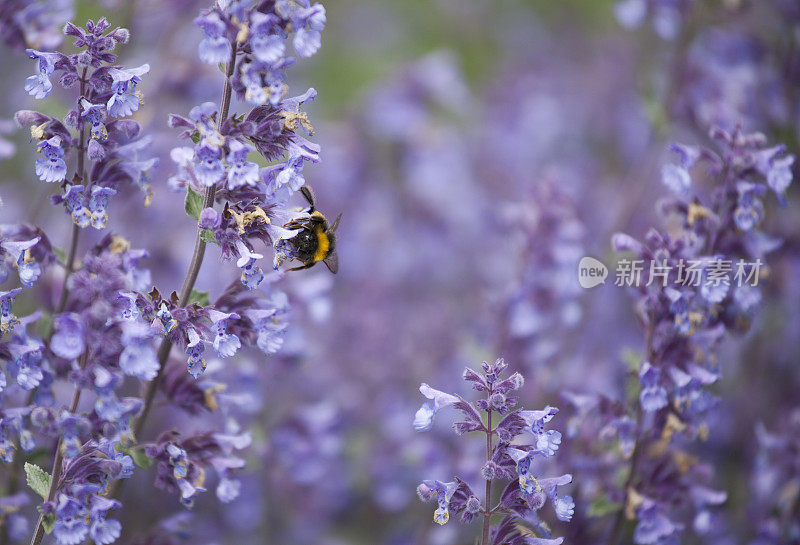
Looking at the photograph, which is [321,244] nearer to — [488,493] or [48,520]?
[488,493]

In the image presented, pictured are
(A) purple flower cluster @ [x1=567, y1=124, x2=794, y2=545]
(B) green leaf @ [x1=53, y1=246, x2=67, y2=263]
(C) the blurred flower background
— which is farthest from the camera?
(C) the blurred flower background

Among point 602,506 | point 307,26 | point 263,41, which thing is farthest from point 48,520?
point 602,506

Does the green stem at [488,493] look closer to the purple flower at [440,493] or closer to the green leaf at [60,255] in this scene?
the purple flower at [440,493]

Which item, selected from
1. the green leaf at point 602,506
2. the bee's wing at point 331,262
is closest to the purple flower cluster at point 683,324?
the green leaf at point 602,506

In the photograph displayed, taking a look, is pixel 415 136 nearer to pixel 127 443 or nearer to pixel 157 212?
pixel 157 212

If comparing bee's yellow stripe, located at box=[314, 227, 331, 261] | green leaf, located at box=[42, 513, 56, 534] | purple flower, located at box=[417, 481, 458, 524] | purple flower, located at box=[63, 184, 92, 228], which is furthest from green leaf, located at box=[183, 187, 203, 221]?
purple flower, located at box=[417, 481, 458, 524]

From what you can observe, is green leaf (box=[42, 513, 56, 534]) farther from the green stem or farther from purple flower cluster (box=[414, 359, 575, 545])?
the green stem
